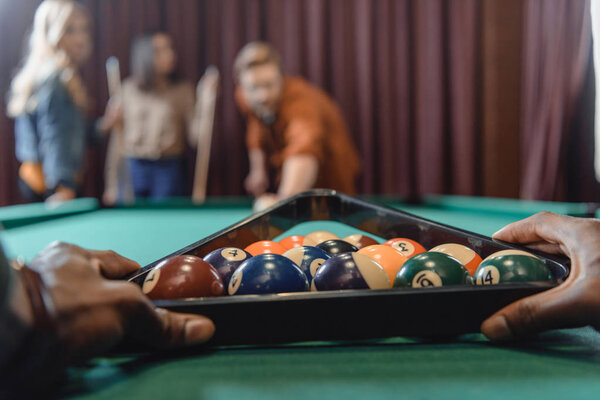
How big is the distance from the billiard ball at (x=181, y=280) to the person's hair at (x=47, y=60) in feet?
10.1

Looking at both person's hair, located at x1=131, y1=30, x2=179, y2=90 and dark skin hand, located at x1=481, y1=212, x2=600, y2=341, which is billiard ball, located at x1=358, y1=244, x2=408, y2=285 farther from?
person's hair, located at x1=131, y1=30, x2=179, y2=90

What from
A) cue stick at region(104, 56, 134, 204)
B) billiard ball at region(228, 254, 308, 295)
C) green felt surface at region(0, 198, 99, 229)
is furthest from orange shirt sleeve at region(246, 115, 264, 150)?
billiard ball at region(228, 254, 308, 295)

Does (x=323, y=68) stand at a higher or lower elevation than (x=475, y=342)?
higher

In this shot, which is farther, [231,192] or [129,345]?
[231,192]

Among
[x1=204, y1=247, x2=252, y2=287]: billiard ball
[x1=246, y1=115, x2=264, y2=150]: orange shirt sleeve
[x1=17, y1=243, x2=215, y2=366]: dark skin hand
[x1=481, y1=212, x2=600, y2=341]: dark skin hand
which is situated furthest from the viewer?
[x1=246, y1=115, x2=264, y2=150]: orange shirt sleeve

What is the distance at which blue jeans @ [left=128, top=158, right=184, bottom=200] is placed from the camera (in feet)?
17.1

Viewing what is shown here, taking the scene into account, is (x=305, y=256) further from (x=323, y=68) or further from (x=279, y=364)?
(x=323, y=68)

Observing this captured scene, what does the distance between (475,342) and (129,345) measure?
0.44 meters

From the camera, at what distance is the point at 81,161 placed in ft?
12.2

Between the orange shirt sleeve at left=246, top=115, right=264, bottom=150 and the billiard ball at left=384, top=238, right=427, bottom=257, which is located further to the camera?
the orange shirt sleeve at left=246, top=115, right=264, bottom=150

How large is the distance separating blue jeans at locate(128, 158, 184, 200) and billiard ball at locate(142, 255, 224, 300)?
14.8 ft

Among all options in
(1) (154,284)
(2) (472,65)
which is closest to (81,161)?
(1) (154,284)


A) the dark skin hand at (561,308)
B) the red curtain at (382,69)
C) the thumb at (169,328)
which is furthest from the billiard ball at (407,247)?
the red curtain at (382,69)

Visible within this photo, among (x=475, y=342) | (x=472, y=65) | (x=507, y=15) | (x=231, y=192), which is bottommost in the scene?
(x=231, y=192)
